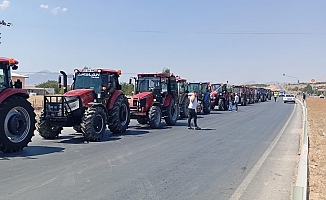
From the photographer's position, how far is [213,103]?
33188mm

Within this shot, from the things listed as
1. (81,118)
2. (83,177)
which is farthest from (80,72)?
(83,177)

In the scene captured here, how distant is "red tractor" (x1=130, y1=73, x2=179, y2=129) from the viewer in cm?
1706

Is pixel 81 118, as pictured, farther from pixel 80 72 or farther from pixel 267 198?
pixel 267 198

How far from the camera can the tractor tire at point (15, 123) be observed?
9836 mm

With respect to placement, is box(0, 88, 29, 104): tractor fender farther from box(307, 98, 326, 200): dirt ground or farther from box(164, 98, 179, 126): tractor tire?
box(164, 98, 179, 126): tractor tire

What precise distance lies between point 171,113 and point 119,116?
4.75m

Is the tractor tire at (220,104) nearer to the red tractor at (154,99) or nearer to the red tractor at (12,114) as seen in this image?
the red tractor at (154,99)

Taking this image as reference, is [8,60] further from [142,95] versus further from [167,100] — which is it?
[167,100]

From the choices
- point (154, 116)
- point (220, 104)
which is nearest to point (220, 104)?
point (220, 104)

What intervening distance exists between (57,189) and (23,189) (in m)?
0.59

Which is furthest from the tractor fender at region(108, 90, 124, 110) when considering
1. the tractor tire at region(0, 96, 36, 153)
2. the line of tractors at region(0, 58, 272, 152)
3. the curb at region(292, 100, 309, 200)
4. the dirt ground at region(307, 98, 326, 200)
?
the dirt ground at region(307, 98, 326, 200)

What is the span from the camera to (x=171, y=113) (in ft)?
62.2

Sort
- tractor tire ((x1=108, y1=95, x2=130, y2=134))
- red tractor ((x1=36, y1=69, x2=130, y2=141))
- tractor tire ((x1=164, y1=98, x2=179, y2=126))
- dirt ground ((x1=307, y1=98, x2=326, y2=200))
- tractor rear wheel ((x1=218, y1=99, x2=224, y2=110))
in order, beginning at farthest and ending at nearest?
1. tractor rear wheel ((x1=218, y1=99, x2=224, y2=110))
2. tractor tire ((x1=164, y1=98, x2=179, y2=126))
3. tractor tire ((x1=108, y1=95, x2=130, y2=134))
4. red tractor ((x1=36, y1=69, x2=130, y2=141))
5. dirt ground ((x1=307, y1=98, x2=326, y2=200))

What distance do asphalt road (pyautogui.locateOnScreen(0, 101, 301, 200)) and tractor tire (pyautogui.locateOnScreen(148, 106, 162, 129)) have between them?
10.0ft
